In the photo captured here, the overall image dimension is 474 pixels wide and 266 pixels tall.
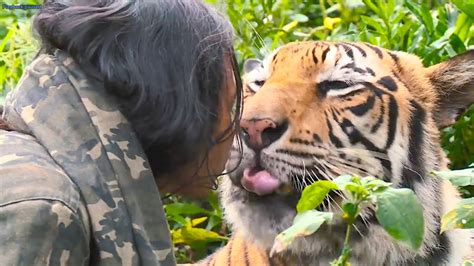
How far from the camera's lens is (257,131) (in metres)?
2.95

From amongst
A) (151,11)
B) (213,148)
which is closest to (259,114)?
(213,148)

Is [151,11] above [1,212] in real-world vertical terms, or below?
above

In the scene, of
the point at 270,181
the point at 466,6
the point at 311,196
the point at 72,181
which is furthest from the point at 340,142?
the point at 466,6

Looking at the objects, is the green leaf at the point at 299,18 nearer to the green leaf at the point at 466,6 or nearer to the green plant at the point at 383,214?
the green leaf at the point at 466,6

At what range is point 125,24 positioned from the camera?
1.98 metres

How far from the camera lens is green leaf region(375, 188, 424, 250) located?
197 cm

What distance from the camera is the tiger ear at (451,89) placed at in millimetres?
3314

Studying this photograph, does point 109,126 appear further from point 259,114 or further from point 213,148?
point 259,114

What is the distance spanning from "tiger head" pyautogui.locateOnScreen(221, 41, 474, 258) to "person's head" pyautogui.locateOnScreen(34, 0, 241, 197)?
0.85 m

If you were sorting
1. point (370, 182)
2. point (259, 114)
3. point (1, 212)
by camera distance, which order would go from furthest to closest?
point (259, 114), point (370, 182), point (1, 212)

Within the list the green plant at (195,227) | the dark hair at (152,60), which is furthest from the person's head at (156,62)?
the green plant at (195,227)

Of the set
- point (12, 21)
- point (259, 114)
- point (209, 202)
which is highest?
point (259, 114)

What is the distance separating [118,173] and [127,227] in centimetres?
11

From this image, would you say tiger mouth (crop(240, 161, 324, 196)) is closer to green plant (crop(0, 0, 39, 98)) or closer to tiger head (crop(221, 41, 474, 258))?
tiger head (crop(221, 41, 474, 258))
